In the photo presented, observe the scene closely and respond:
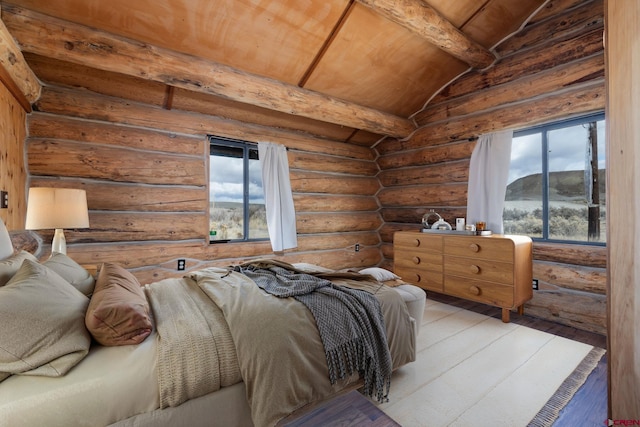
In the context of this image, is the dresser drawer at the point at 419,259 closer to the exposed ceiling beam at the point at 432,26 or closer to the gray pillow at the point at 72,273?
the exposed ceiling beam at the point at 432,26

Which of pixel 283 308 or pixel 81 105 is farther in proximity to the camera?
pixel 81 105

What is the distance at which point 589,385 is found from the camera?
6.18ft

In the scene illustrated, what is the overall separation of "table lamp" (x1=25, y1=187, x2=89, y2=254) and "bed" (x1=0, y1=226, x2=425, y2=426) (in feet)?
2.21

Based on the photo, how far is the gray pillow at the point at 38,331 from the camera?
0.99 meters

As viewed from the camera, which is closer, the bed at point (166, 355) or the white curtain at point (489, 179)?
the bed at point (166, 355)

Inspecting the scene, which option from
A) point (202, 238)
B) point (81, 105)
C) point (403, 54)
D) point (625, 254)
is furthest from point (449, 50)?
point (81, 105)

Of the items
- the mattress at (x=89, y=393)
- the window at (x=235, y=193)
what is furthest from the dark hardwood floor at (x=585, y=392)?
the window at (x=235, y=193)

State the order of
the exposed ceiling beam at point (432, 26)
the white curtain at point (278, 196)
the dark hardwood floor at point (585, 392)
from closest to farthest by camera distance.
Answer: the dark hardwood floor at point (585, 392) < the exposed ceiling beam at point (432, 26) < the white curtain at point (278, 196)

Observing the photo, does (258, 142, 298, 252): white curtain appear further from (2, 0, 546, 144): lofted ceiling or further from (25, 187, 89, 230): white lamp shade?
(25, 187, 89, 230): white lamp shade

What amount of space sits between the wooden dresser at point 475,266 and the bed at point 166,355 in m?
1.84

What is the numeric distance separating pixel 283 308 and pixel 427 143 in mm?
3723

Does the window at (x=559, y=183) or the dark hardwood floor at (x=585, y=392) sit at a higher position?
the window at (x=559, y=183)

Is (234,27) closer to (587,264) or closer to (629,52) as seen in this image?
(629,52)

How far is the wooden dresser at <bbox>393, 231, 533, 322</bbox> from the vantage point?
2.84 m
